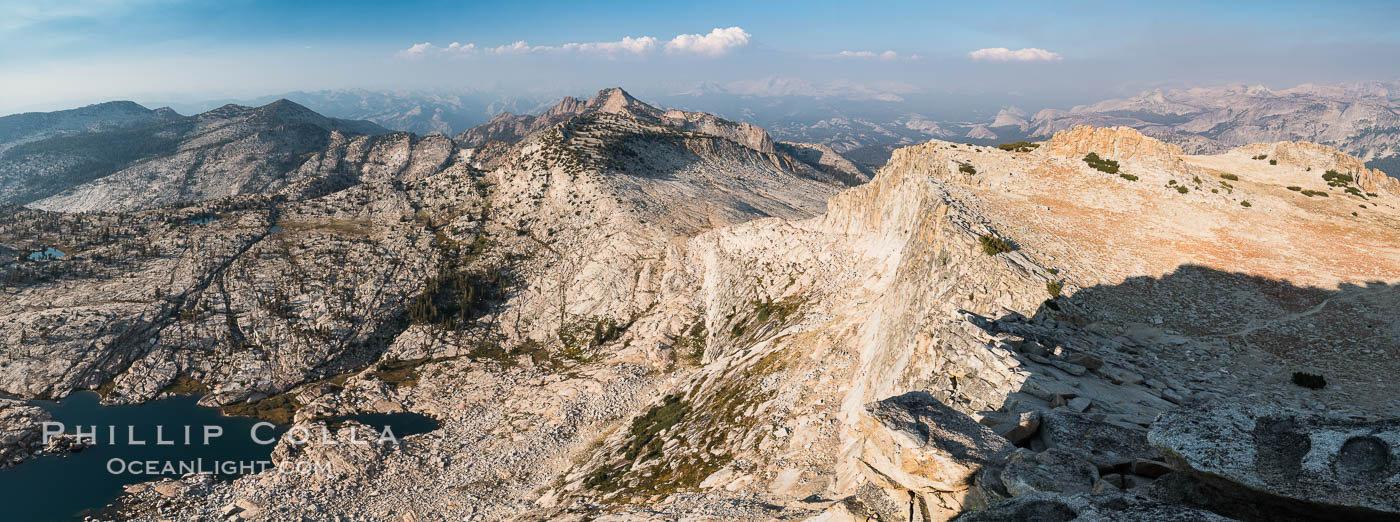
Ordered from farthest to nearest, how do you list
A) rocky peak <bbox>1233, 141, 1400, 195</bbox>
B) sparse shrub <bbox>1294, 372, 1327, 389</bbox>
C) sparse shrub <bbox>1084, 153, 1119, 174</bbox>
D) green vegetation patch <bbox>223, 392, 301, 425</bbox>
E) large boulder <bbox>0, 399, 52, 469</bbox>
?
green vegetation patch <bbox>223, 392, 301, 425</bbox>, large boulder <bbox>0, 399, 52, 469</bbox>, sparse shrub <bbox>1084, 153, 1119, 174</bbox>, rocky peak <bbox>1233, 141, 1400, 195</bbox>, sparse shrub <bbox>1294, 372, 1327, 389</bbox>

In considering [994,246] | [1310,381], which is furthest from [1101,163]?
[1310,381]

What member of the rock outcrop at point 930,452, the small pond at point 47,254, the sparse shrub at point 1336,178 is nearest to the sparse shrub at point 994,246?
the rock outcrop at point 930,452

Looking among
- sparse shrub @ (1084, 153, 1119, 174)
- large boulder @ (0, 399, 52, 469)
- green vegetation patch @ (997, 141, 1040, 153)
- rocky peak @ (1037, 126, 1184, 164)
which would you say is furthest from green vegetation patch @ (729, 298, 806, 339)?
large boulder @ (0, 399, 52, 469)

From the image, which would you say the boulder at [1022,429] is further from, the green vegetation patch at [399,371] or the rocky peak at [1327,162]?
the green vegetation patch at [399,371]

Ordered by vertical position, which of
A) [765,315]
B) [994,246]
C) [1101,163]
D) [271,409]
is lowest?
[271,409]

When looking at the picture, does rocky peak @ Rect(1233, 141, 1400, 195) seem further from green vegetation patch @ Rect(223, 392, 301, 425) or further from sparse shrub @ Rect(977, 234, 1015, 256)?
green vegetation patch @ Rect(223, 392, 301, 425)

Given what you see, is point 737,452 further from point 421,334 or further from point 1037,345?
point 421,334

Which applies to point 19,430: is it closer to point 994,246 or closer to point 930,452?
point 930,452
